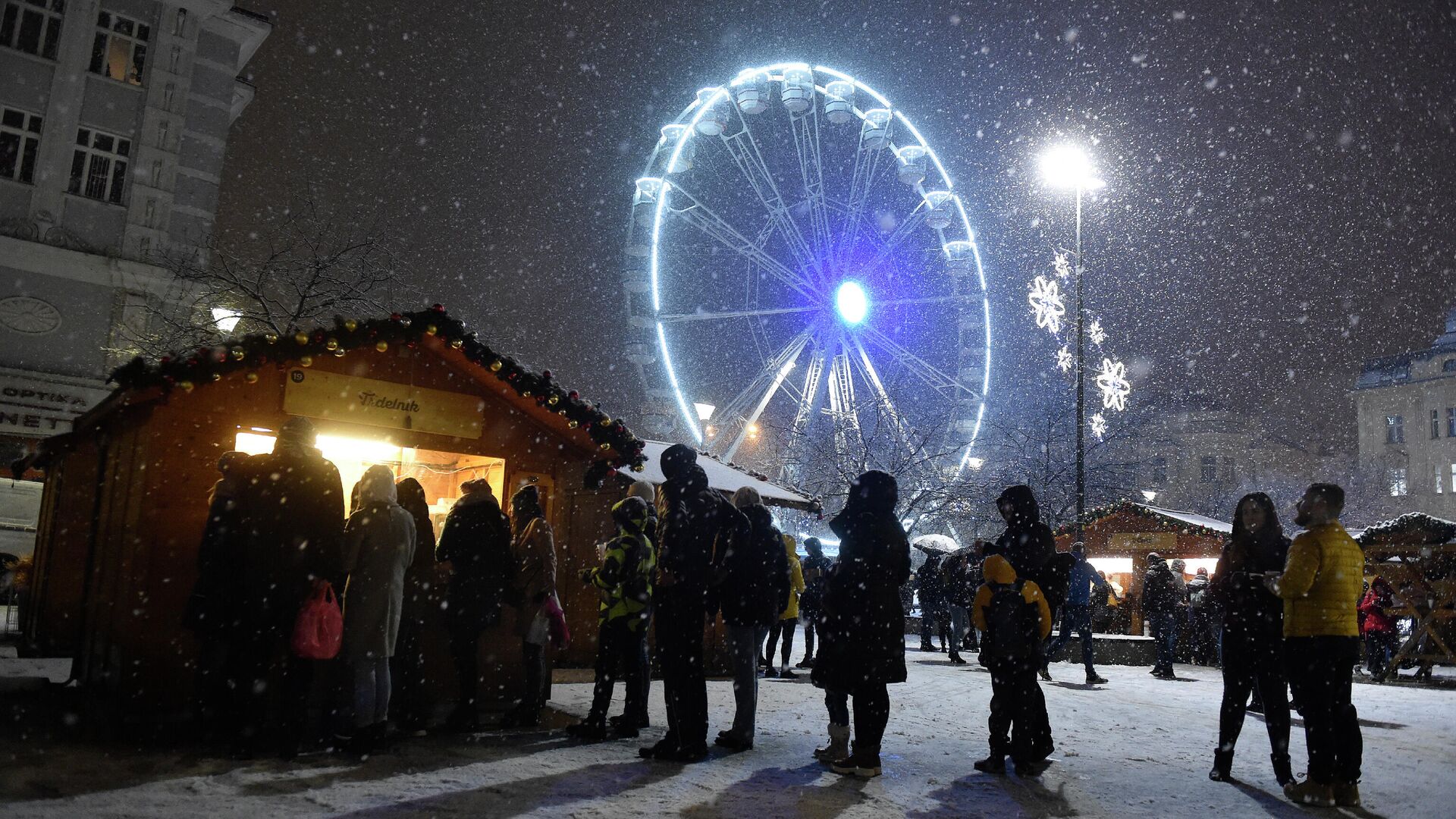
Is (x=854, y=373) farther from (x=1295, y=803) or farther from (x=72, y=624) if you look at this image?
(x=1295, y=803)

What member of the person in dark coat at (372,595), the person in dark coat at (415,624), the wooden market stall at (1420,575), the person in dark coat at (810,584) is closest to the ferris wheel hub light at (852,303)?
the person in dark coat at (810,584)

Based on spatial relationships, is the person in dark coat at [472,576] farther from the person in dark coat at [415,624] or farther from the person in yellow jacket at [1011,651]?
the person in yellow jacket at [1011,651]

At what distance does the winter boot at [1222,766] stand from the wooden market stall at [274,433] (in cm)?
499

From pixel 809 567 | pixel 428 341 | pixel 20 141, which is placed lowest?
pixel 809 567

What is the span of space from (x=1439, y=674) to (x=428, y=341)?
17.2m

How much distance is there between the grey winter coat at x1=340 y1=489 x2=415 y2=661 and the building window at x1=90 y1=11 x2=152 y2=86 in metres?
22.1

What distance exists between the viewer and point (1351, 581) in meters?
5.25

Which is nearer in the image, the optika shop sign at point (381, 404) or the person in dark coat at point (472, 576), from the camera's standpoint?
the person in dark coat at point (472, 576)

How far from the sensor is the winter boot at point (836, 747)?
19.6ft

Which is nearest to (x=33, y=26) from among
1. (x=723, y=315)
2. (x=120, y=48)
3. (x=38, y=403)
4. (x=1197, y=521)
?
(x=120, y=48)

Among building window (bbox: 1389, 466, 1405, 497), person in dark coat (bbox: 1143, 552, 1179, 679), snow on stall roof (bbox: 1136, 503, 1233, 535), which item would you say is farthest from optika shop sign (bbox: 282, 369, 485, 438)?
building window (bbox: 1389, 466, 1405, 497)

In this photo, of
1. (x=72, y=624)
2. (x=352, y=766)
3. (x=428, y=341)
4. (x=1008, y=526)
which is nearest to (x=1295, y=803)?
(x=1008, y=526)

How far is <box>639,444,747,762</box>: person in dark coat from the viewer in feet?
18.9

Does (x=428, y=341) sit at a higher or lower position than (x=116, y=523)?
higher
